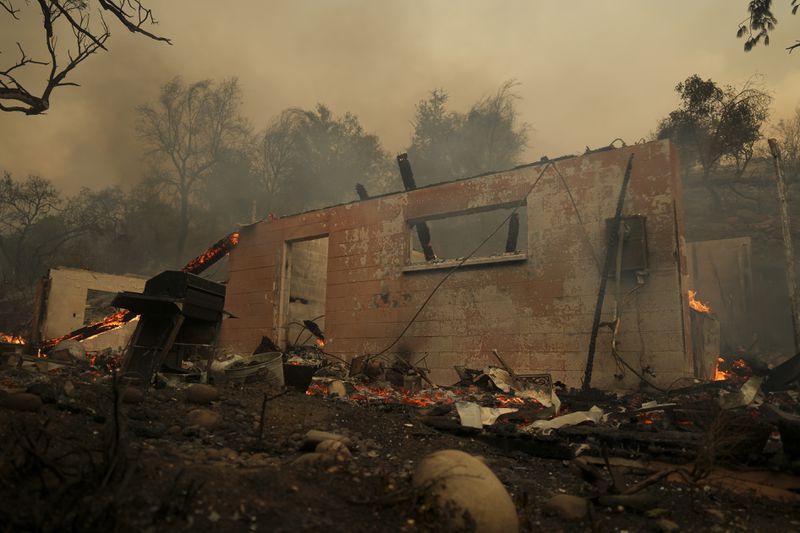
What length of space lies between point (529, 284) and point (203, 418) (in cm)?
629

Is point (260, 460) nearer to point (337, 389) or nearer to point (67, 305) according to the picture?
point (337, 389)

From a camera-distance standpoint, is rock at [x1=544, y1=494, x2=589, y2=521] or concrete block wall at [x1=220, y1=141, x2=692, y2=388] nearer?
rock at [x1=544, y1=494, x2=589, y2=521]

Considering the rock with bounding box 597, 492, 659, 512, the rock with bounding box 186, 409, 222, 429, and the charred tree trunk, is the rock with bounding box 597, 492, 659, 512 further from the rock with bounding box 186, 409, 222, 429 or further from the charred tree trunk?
the charred tree trunk

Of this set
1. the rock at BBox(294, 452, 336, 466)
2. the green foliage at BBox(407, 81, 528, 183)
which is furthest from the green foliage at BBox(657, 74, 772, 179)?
the rock at BBox(294, 452, 336, 466)

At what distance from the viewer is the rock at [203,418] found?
522cm

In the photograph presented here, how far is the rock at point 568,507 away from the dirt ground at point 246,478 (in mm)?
63

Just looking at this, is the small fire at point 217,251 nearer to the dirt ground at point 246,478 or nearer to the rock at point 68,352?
the rock at point 68,352

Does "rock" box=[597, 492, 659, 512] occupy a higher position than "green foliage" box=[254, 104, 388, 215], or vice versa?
"green foliage" box=[254, 104, 388, 215]

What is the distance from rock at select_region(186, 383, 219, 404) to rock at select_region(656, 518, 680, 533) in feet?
16.2

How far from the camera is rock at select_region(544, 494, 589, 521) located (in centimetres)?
373

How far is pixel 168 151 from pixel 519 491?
103ft

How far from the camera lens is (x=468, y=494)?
3.05 metres

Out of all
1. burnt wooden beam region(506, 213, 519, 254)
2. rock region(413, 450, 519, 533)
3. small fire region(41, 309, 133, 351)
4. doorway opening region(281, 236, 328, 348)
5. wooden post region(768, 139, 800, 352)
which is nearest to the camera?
rock region(413, 450, 519, 533)

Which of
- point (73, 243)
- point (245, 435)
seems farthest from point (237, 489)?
point (73, 243)
